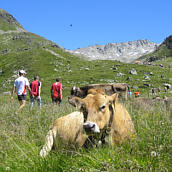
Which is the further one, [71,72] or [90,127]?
[71,72]

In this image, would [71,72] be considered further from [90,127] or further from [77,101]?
[90,127]

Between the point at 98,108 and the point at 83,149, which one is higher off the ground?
the point at 98,108

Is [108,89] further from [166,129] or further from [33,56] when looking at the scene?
[33,56]

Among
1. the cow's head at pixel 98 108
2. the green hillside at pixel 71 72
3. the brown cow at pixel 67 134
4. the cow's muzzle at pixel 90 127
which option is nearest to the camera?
the cow's muzzle at pixel 90 127

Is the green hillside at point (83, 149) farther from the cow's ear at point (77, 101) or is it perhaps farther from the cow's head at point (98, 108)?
the cow's ear at point (77, 101)

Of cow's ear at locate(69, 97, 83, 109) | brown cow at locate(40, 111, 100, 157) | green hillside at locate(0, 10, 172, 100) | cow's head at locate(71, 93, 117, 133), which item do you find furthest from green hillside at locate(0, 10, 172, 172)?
green hillside at locate(0, 10, 172, 100)

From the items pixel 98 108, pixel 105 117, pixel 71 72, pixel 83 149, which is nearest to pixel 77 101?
pixel 98 108

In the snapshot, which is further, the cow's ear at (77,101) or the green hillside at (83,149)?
the cow's ear at (77,101)

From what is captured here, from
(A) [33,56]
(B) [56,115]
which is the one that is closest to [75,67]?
(A) [33,56]

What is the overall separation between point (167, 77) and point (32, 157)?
39751 mm

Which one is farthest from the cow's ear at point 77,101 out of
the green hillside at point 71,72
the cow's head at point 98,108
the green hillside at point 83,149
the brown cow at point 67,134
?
the green hillside at point 71,72

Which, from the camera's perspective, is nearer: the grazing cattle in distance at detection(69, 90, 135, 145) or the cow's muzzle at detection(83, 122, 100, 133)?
the cow's muzzle at detection(83, 122, 100, 133)

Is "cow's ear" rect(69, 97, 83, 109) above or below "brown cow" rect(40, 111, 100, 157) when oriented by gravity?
above

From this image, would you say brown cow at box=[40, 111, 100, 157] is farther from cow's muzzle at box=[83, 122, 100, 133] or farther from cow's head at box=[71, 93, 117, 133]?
cow's muzzle at box=[83, 122, 100, 133]
